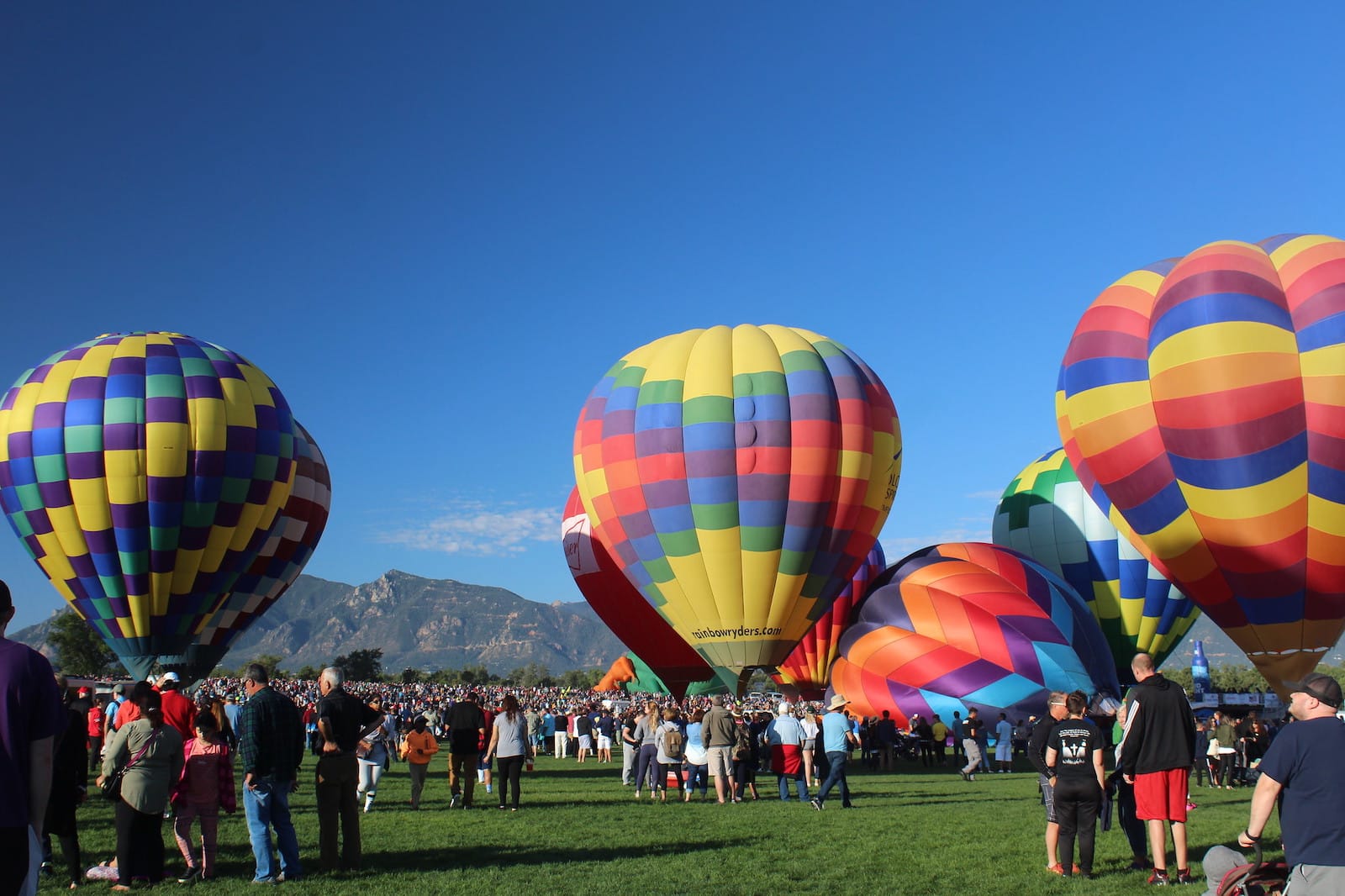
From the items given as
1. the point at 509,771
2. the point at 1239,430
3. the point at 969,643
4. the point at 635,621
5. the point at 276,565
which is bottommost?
the point at 509,771

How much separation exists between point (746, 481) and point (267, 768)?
43.5 feet

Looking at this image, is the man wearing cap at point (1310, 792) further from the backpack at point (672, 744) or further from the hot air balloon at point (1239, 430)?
the hot air balloon at point (1239, 430)

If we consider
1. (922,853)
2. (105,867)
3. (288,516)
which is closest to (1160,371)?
(922,853)

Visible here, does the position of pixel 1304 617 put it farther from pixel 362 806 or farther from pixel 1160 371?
pixel 362 806

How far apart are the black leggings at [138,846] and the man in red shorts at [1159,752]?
648 centimetres

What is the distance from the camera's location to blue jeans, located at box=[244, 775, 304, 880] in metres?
7.60

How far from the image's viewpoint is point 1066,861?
7953 mm

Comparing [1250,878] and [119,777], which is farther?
[119,777]

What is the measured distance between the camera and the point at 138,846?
761cm

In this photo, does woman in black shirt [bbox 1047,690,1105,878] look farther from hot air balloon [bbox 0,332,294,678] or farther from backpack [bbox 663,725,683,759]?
hot air balloon [bbox 0,332,294,678]

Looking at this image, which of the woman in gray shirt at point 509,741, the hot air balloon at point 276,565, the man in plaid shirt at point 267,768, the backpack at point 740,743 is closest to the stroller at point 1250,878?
the man in plaid shirt at point 267,768

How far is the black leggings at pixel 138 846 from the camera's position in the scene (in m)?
7.51

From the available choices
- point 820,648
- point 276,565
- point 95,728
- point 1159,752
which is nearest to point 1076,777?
point 1159,752

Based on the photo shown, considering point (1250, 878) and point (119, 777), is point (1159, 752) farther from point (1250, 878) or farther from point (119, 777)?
point (119, 777)
